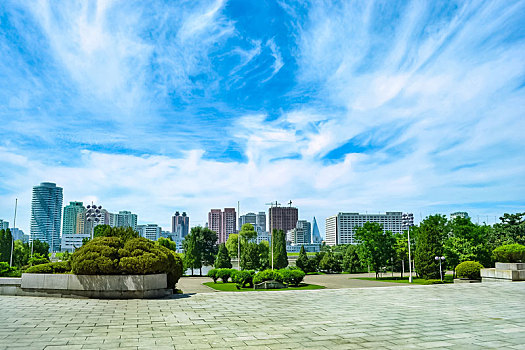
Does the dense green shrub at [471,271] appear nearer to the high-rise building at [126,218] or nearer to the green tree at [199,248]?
the green tree at [199,248]

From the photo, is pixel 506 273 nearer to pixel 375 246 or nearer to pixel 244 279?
pixel 244 279

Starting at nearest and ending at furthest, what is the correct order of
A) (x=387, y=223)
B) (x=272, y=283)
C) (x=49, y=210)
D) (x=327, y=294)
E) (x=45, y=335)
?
(x=45, y=335) < (x=327, y=294) < (x=272, y=283) < (x=49, y=210) < (x=387, y=223)

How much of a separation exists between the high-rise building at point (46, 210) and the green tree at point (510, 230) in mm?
166661

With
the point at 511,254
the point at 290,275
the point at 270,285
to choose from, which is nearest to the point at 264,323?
the point at 270,285

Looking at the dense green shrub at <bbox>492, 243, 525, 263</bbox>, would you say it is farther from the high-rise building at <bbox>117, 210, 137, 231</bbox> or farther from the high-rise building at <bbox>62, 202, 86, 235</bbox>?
the high-rise building at <bbox>62, 202, 86, 235</bbox>

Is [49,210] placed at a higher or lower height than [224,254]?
higher

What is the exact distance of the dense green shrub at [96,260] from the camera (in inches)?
526

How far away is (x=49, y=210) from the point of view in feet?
562

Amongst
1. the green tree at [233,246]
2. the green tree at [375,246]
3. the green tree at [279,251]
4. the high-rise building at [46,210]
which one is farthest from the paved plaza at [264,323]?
the high-rise building at [46,210]

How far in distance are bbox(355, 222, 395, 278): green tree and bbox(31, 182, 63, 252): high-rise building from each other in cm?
16005

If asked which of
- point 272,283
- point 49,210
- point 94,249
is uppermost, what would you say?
point 49,210

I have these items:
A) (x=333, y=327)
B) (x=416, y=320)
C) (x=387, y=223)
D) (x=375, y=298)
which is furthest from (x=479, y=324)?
(x=387, y=223)

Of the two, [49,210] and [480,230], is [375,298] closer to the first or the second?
[480,230]

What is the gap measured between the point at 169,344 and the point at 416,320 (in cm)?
657
